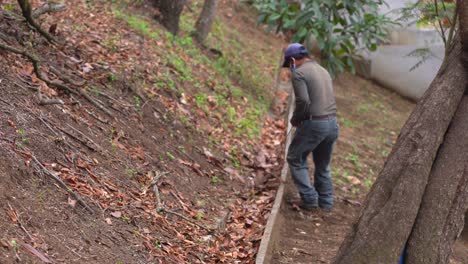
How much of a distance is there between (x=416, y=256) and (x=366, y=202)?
0.55 meters

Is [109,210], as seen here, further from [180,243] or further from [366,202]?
[366,202]

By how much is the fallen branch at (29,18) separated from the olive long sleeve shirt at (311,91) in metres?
2.90

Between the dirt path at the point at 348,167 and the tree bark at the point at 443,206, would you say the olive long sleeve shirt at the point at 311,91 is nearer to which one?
the dirt path at the point at 348,167

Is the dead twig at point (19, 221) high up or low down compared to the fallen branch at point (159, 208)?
up

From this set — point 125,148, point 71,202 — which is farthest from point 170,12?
point 71,202

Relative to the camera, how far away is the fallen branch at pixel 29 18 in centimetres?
842

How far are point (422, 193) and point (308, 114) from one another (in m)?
3.49

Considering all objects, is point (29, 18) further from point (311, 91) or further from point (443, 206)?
point (443, 206)

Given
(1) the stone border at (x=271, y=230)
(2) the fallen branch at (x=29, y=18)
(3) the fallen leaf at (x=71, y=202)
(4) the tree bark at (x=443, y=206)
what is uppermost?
(4) the tree bark at (x=443, y=206)

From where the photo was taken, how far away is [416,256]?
19.1ft

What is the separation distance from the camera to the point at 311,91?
30.2 feet

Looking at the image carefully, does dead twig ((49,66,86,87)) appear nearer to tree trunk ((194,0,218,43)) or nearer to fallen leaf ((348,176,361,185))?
fallen leaf ((348,176,361,185))

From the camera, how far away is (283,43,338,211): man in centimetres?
917

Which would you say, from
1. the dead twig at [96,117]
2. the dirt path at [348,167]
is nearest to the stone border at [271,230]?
the dirt path at [348,167]
